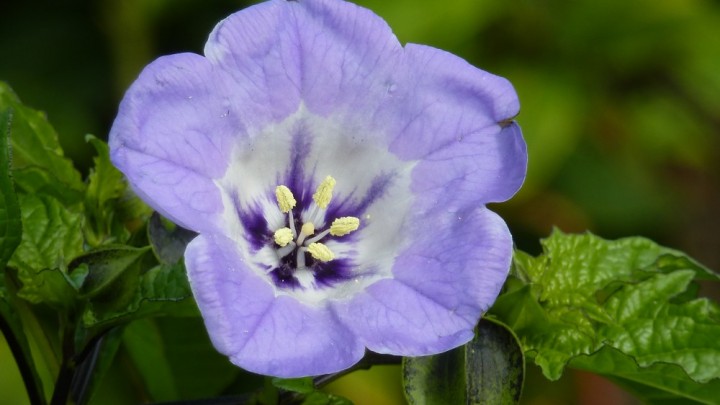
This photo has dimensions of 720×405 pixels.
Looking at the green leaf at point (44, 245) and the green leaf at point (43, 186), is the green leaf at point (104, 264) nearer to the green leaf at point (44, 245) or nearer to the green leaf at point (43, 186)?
the green leaf at point (44, 245)

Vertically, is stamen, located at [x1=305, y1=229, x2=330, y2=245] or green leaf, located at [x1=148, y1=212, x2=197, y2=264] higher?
green leaf, located at [x1=148, y1=212, x2=197, y2=264]

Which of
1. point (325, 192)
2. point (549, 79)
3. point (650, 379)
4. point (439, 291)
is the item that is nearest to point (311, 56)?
point (325, 192)

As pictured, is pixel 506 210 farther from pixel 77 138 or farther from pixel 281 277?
pixel 281 277

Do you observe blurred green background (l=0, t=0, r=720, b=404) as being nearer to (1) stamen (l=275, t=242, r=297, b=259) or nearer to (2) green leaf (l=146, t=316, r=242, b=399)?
(2) green leaf (l=146, t=316, r=242, b=399)

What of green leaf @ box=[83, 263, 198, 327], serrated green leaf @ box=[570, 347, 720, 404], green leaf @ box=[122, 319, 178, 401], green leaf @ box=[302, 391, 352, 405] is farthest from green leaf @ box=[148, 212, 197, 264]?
serrated green leaf @ box=[570, 347, 720, 404]

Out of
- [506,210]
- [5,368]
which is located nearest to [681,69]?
[506,210]

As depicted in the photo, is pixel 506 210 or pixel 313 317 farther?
pixel 506 210
